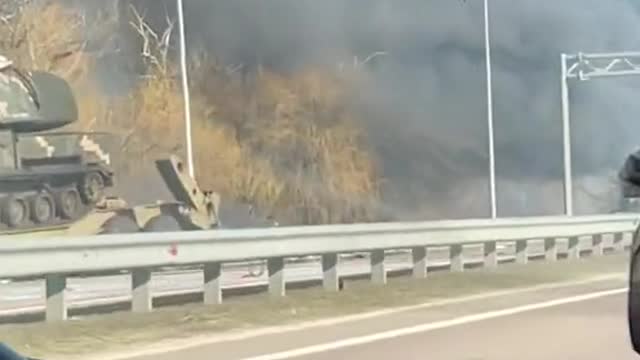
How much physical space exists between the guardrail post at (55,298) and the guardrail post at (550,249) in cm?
1488

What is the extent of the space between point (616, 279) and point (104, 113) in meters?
24.4

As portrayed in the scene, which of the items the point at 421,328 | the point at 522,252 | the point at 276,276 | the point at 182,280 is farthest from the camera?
the point at 522,252

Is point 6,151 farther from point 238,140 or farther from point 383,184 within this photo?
point 383,184

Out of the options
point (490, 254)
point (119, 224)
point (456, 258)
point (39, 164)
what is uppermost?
point (39, 164)

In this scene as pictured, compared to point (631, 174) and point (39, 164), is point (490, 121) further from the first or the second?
point (631, 174)

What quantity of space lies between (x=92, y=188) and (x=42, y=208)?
4.34 metres

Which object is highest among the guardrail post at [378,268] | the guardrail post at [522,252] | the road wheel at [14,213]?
the road wheel at [14,213]

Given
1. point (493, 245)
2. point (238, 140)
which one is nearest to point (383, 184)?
point (238, 140)

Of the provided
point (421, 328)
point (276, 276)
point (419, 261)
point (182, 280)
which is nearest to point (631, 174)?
point (421, 328)

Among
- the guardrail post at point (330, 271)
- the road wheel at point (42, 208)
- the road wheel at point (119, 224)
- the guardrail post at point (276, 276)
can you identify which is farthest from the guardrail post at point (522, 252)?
the road wheel at point (42, 208)

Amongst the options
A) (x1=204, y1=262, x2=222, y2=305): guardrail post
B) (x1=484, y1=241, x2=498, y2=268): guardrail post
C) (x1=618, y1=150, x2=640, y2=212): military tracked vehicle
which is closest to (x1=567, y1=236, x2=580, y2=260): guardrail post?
(x1=484, y1=241, x2=498, y2=268): guardrail post

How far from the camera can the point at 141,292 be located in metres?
14.2

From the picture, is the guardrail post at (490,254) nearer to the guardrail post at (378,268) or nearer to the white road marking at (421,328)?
the guardrail post at (378,268)

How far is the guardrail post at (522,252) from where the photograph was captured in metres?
24.7
